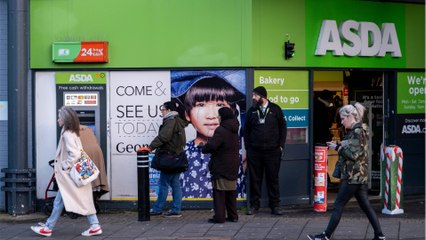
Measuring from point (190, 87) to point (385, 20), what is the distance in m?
3.78

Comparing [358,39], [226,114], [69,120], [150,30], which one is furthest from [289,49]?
[69,120]

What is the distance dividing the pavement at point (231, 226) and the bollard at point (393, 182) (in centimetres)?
19

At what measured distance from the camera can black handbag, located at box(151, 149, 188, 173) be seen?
11.6 meters

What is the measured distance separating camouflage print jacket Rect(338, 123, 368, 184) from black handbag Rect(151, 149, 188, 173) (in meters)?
3.11

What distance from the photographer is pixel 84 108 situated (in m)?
12.6

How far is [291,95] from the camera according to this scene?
1265 cm

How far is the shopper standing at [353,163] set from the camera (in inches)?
364

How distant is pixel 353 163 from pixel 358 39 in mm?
4381

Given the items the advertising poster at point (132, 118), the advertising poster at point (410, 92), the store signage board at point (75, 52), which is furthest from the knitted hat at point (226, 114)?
the advertising poster at point (410, 92)

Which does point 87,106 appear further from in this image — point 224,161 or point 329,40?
point 329,40

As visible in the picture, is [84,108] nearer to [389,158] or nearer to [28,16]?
[28,16]

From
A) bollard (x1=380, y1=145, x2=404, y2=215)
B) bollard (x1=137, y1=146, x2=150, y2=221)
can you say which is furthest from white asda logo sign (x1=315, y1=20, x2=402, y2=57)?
bollard (x1=137, y1=146, x2=150, y2=221)

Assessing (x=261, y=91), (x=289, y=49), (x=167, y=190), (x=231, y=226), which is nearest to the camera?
(x=231, y=226)

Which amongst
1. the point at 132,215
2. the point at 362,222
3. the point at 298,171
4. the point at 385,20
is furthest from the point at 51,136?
the point at 385,20
